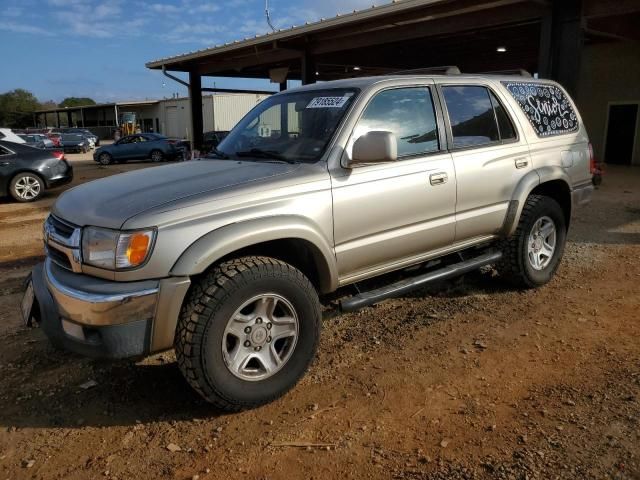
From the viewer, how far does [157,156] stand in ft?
81.6

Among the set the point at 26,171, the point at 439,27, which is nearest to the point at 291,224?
the point at 439,27

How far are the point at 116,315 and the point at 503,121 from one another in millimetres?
3449

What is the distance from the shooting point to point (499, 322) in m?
4.21

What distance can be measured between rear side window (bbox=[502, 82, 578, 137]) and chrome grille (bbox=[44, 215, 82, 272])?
3.66 meters

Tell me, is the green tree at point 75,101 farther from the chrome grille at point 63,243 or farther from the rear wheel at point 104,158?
the chrome grille at point 63,243

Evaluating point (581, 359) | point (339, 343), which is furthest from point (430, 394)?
point (581, 359)

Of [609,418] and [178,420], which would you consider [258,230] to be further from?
[609,418]

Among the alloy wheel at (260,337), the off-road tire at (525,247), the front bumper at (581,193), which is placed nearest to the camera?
the alloy wheel at (260,337)

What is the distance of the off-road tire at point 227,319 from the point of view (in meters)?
2.75

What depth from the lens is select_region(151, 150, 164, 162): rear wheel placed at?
24.7 m

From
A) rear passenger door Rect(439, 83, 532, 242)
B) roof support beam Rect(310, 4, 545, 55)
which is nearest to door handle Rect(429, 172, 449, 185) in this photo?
rear passenger door Rect(439, 83, 532, 242)

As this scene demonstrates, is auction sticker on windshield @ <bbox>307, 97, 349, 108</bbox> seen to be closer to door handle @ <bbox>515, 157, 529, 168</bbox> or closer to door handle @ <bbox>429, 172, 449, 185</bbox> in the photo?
door handle @ <bbox>429, 172, 449, 185</bbox>

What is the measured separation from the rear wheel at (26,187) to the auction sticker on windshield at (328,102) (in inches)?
380

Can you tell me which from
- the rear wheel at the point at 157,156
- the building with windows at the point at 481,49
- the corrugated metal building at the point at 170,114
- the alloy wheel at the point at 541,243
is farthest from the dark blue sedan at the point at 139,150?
the alloy wheel at the point at 541,243
